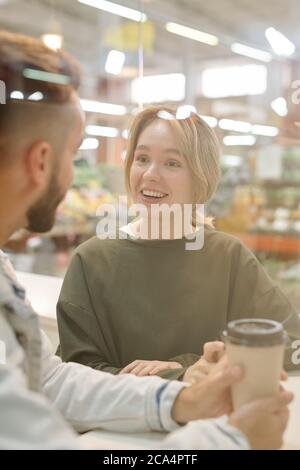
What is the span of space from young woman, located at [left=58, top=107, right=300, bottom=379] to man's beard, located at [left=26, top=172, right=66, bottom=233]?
528 millimetres

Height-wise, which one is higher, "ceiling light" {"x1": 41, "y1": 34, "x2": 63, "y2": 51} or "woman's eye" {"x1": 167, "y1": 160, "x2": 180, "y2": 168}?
"ceiling light" {"x1": 41, "y1": 34, "x2": 63, "y2": 51}

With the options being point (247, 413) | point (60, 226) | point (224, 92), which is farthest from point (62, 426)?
point (224, 92)

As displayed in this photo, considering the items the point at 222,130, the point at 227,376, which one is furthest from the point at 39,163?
the point at 222,130

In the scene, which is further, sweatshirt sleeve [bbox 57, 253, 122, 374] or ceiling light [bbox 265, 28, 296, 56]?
ceiling light [bbox 265, 28, 296, 56]

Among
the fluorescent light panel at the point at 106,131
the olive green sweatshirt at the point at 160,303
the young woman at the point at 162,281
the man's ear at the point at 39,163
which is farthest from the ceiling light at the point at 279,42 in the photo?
the man's ear at the point at 39,163

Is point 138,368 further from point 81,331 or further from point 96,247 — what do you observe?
point 96,247

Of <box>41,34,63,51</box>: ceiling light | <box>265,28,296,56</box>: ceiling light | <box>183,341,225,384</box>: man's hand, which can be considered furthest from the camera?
<box>265,28,296,56</box>: ceiling light

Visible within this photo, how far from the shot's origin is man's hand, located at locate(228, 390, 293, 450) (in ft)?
2.95

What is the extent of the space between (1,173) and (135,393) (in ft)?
1.75

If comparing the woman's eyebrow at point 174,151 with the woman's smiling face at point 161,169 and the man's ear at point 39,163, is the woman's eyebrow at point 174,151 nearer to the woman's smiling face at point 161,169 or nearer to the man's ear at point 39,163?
the woman's smiling face at point 161,169

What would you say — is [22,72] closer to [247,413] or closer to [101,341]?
[247,413]

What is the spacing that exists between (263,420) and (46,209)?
504mm

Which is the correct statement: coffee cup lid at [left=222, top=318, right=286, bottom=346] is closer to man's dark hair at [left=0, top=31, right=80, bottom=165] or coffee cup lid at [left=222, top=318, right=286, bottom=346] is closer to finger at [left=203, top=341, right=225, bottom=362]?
Result: finger at [left=203, top=341, right=225, bottom=362]

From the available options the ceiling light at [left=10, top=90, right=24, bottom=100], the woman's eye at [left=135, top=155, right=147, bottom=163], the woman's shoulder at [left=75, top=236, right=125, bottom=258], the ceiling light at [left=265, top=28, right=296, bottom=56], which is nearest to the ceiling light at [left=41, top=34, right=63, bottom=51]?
the ceiling light at [left=10, top=90, right=24, bottom=100]
